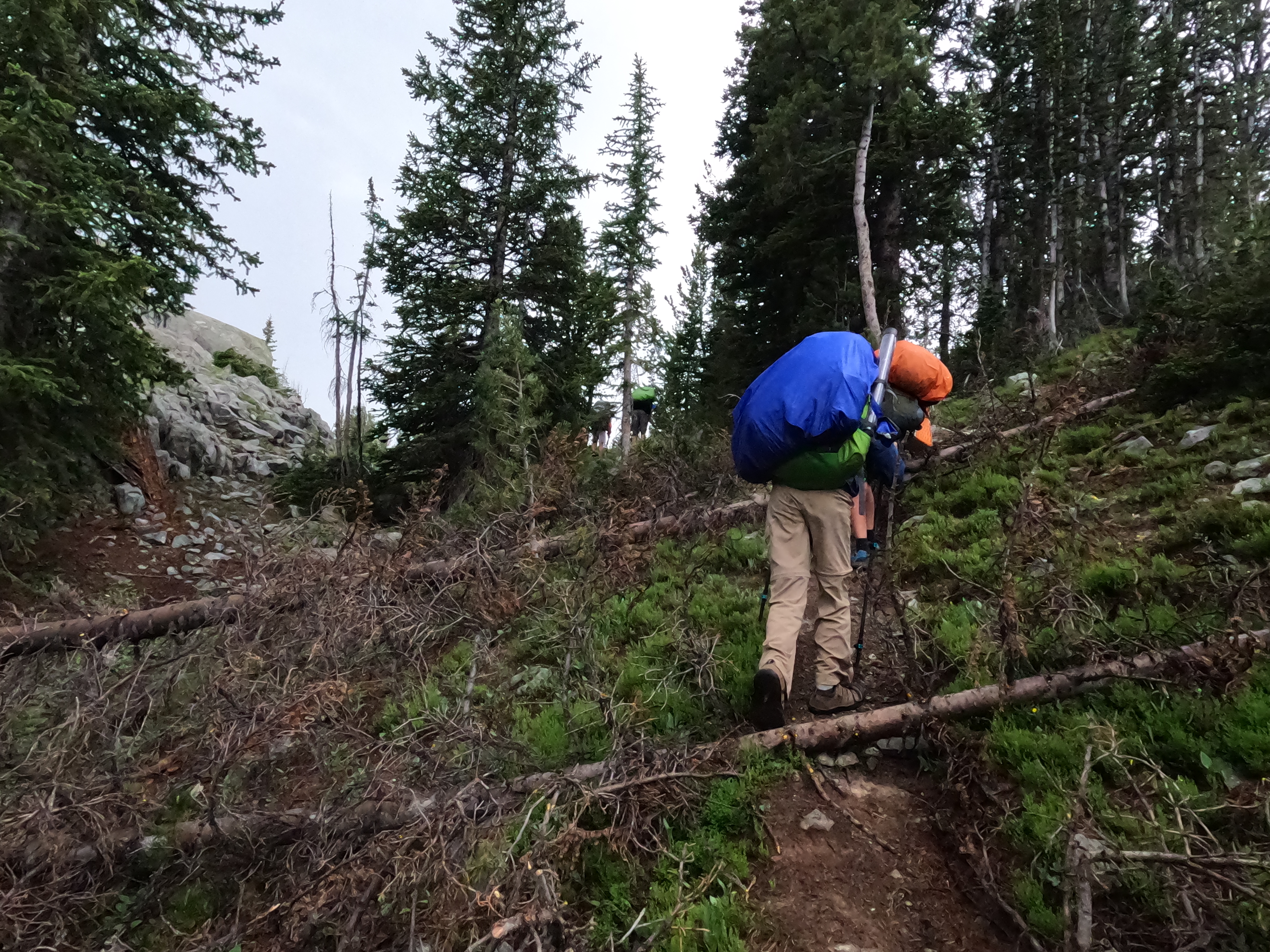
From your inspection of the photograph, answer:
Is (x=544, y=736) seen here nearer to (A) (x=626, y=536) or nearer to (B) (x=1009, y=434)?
(A) (x=626, y=536)

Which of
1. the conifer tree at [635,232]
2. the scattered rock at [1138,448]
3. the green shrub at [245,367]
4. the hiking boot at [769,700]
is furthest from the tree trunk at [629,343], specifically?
the hiking boot at [769,700]

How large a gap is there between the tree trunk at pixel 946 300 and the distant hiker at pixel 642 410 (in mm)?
7343

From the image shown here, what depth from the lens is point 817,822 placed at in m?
3.24

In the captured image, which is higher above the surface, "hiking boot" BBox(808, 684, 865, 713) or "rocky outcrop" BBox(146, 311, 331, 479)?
"rocky outcrop" BBox(146, 311, 331, 479)

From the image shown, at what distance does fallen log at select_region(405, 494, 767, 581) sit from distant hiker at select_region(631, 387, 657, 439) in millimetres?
9277

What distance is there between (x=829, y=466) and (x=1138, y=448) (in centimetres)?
454

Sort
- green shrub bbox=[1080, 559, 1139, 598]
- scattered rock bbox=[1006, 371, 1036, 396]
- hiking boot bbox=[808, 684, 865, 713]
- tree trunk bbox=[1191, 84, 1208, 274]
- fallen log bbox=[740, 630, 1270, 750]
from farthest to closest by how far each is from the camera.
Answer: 1. tree trunk bbox=[1191, 84, 1208, 274]
2. scattered rock bbox=[1006, 371, 1036, 396]
3. green shrub bbox=[1080, 559, 1139, 598]
4. hiking boot bbox=[808, 684, 865, 713]
5. fallen log bbox=[740, 630, 1270, 750]

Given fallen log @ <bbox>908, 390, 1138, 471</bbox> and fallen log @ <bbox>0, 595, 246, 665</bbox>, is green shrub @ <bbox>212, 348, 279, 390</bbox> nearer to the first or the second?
fallen log @ <bbox>0, 595, 246, 665</bbox>

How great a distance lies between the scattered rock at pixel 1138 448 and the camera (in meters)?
6.16

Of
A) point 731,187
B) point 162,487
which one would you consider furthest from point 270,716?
point 731,187

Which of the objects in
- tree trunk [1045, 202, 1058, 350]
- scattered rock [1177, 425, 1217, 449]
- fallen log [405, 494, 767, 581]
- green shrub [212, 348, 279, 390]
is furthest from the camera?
green shrub [212, 348, 279, 390]

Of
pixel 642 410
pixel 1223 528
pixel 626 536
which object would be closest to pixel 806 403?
pixel 1223 528

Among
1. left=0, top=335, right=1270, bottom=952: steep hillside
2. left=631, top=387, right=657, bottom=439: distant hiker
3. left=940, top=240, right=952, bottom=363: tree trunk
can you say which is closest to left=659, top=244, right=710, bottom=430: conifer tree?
left=631, top=387, right=657, bottom=439: distant hiker

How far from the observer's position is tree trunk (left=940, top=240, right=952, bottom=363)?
1557 cm
